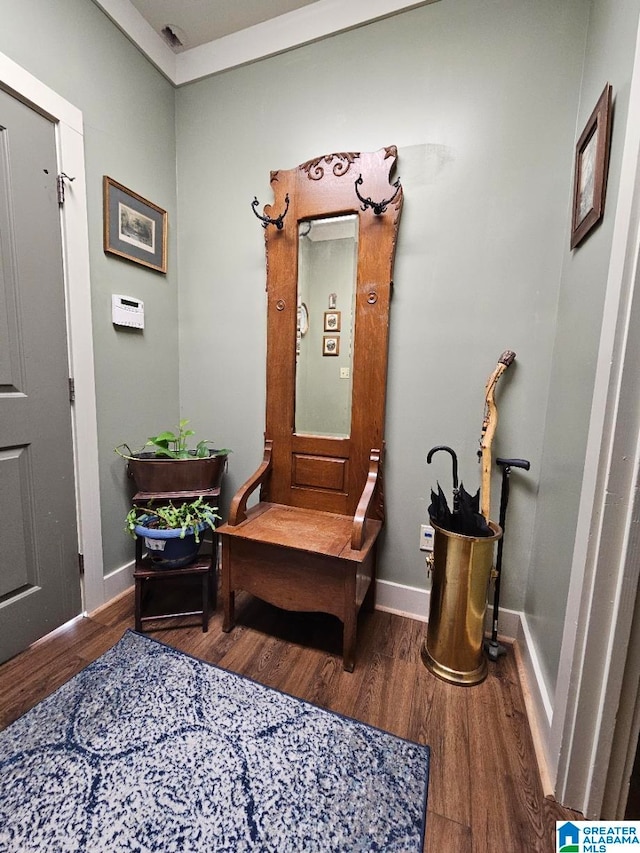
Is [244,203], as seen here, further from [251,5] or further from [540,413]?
[540,413]

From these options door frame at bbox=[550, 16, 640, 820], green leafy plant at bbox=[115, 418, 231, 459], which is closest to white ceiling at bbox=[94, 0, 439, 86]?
door frame at bbox=[550, 16, 640, 820]

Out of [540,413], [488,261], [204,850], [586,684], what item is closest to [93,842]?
[204,850]

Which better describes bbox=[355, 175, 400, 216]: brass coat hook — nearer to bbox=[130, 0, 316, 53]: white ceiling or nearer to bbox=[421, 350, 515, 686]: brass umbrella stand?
bbox=[130, 0, 316, 53]: white ceiling

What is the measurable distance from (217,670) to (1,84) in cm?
223

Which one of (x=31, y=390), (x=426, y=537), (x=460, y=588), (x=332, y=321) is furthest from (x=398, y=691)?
(x=31, y=390)

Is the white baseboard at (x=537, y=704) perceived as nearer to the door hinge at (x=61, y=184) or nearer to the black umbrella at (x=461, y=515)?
the black umbrella at (x=461, y=515)

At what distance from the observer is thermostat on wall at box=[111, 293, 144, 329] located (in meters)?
1.64

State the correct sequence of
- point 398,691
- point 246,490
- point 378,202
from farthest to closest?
point 246,490 → point 378,202 → point 398,691

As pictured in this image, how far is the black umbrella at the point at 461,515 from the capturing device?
4.19 feet

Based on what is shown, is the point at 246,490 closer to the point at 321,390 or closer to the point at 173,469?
the point at 173,469

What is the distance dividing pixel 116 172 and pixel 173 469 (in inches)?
55.7

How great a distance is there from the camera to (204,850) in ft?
2.62

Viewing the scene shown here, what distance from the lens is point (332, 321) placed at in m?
1.64

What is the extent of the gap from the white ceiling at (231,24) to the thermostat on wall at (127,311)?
117 cm
